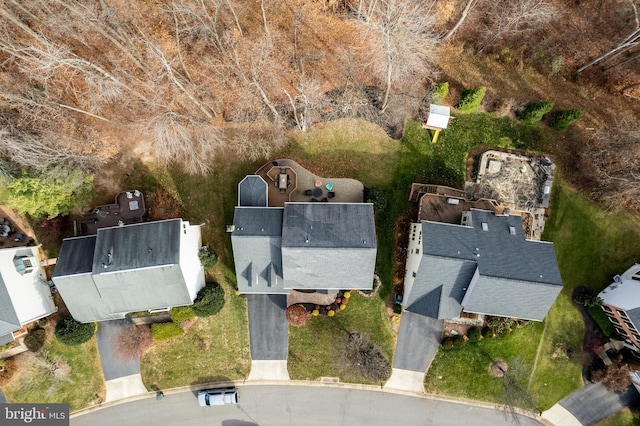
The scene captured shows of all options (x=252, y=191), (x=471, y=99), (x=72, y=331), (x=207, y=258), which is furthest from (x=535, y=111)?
(x=72, y=331)

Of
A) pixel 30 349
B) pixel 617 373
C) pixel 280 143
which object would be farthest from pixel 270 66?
pixel 617 373

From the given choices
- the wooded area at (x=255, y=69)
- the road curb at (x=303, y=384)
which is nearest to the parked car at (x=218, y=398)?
the road curb at (x=303, y=384)

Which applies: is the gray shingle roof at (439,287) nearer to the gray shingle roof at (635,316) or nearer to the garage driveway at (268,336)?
the garage driveway at (268,336)

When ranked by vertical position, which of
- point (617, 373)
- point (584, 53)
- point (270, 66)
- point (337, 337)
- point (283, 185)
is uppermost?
point (584, 53)

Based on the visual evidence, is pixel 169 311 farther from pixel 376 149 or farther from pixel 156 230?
pixel 376 149

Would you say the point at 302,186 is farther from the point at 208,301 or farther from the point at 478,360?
the point at 478,360

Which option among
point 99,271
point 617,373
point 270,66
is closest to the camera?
point 99,271

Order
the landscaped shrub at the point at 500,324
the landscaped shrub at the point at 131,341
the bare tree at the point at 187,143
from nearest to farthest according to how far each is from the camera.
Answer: the bare tree at the point at 187,143 < the landscaped shrub at the point at 131,341 < the landscaped shrub at the point at 500,324

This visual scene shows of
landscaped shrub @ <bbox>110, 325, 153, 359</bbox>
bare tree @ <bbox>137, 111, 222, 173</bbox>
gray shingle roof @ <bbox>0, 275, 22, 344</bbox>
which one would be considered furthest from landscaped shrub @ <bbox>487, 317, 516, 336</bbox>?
gray shingle roof @ <bbox>0, 275, 22, 344</bbox>
